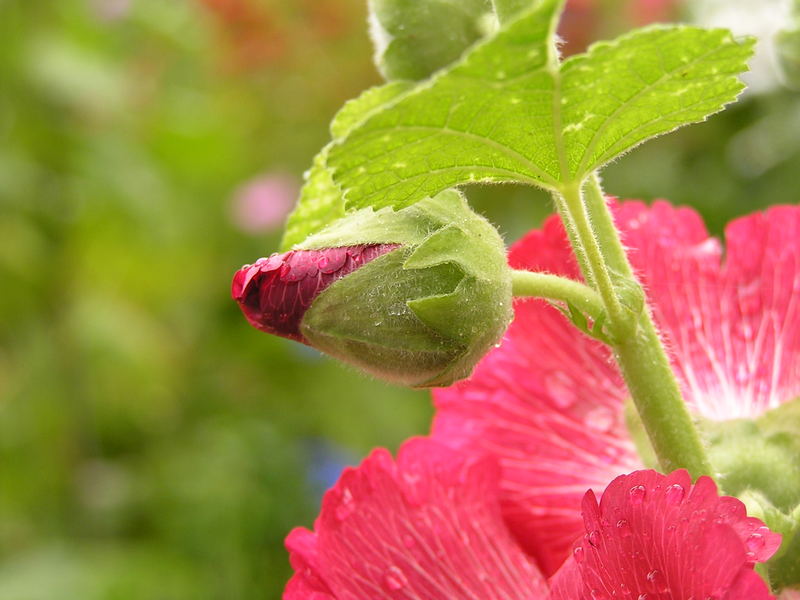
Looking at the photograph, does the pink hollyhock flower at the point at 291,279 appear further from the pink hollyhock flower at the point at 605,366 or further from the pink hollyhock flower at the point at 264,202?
the pink hollyhock flower at the point at 264,202

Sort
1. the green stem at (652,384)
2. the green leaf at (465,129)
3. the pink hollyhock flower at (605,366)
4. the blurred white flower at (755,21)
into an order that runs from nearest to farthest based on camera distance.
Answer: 1. the green leaf at (465,129)
2. the green stem at (652,384)
3. the pink hollyhock flower at (605,366)
4. the blurred white flower at (755,21)

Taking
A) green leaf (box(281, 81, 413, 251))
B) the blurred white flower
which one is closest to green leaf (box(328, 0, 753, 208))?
green leaf (box(281, 81, 413, 251))

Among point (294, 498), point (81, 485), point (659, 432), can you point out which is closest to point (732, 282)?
point (659, 432)

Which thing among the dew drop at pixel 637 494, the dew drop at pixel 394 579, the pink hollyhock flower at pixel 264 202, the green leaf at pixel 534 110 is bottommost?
the dew drop at pixel 637 494

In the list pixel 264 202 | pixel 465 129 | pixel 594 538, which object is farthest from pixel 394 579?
pixel 264 202

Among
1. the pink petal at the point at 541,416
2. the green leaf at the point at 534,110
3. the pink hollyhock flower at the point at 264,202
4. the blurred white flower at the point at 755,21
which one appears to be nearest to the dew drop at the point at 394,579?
the pink petal at the point at 541,416

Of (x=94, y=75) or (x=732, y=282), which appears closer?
(x=732, y=282)

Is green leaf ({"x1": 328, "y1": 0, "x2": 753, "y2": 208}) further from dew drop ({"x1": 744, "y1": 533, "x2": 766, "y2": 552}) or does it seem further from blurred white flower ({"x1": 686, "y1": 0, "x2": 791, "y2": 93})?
blurred white flower ({"x1": 686, "y1": 0, "x2": 791, "y2": 93})

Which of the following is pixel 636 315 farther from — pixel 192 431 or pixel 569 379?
pixel 192 431
